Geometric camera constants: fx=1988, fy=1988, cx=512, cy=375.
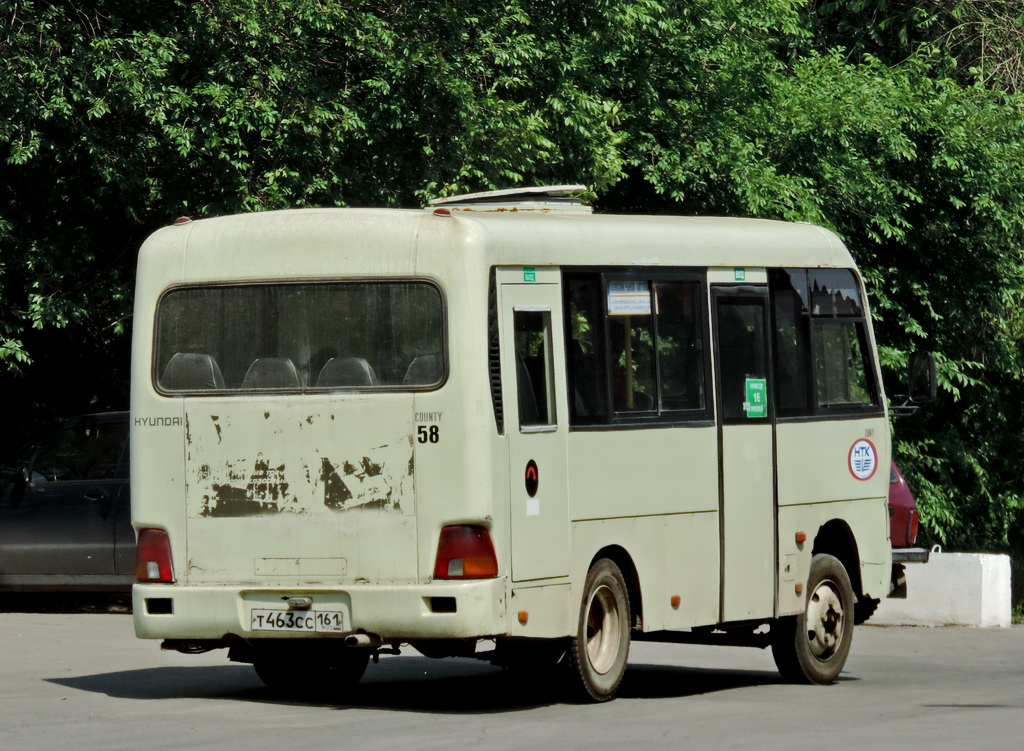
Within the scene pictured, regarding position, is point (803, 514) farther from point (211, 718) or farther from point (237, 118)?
point (237, 118)

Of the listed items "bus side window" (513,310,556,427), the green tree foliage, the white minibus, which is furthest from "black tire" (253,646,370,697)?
the green tree foliage

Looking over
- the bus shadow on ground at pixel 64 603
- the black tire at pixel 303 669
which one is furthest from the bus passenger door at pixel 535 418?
the bus shadow on ground at pixel 64 603

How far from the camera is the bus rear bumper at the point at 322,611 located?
9.84 meters

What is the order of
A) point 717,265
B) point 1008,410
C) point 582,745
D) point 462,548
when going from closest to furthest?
point 582,745, point 462,548, point 717,265, point 1008,410

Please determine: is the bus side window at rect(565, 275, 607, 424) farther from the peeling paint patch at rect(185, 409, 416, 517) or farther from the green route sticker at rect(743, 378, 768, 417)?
the green route sticker at rect(743, 378, 768, 417)

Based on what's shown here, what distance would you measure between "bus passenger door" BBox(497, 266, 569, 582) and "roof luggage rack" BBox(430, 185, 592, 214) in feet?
3.64

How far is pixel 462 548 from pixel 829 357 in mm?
3745

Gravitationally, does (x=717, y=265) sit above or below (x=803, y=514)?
above

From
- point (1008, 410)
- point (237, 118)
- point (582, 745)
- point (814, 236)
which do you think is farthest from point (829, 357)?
point (1008, 410)

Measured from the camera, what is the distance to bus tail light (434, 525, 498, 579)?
32.5 ft

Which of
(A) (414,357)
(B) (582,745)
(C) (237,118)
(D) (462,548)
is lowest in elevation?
(B) (582,745)

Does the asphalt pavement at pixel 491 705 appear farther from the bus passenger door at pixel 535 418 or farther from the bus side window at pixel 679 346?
the bus side window at pixel 679 346

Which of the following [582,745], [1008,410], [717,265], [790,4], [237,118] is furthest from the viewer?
[1008,410]

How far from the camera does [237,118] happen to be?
16.9 meters
